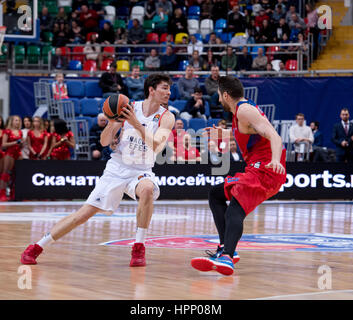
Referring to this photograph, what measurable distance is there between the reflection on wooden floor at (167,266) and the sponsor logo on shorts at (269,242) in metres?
0.04

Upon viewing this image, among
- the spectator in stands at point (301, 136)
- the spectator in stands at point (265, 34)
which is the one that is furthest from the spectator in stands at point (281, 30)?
the spectator in stands at point (301, 136)

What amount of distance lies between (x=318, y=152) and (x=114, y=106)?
39.0ft

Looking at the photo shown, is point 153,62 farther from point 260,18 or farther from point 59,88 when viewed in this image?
point 260,18

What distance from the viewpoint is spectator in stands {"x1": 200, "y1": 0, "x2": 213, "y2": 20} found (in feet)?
77.4

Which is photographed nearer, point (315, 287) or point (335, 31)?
point (315, 287)

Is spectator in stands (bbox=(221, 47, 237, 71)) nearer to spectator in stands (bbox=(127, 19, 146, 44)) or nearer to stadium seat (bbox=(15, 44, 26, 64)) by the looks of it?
spectator in stands (bbox=(127, 19, 146, 44))

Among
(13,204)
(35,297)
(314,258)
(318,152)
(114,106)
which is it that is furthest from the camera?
(318,152)

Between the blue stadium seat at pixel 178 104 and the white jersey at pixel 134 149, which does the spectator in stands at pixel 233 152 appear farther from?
the white jersey at pixel 134 149

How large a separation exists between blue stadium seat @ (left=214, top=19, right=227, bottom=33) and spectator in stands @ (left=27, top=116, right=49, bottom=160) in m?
8.56

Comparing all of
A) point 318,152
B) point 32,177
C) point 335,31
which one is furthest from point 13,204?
point 335,31
